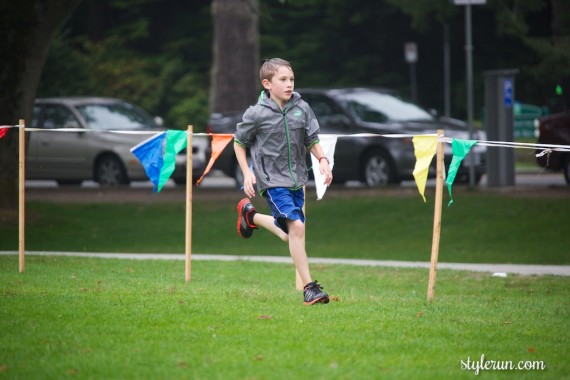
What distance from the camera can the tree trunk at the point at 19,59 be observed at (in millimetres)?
16812

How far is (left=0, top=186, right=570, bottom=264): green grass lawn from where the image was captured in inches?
632

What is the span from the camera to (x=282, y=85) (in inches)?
344

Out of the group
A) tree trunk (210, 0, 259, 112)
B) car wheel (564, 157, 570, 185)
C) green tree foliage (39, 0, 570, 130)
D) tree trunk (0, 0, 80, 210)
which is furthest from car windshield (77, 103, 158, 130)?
green tree foliage (39, 0, 570, 130)

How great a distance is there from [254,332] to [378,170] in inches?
539

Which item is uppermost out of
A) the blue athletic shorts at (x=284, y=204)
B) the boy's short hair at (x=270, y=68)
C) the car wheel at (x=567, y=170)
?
the boy's short hair at (x=270, y=68)

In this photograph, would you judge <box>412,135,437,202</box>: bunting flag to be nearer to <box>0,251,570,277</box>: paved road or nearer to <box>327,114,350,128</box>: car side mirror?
<box>0,251,570,277</box>: paved road

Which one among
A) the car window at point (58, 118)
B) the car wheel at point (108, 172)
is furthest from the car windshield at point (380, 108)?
the car window at point (58, 118)

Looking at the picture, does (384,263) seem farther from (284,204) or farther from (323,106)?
(323,106)

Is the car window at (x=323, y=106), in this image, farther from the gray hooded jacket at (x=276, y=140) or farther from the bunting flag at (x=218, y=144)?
the gray hooded jacket at (x=276, y=140)

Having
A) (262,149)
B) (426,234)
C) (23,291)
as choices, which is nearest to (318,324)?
(262,149)

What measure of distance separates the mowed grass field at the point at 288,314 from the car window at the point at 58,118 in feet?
19.8

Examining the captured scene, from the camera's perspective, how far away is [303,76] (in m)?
44.0

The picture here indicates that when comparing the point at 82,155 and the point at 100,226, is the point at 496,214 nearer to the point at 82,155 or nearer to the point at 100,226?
the point at 100,226

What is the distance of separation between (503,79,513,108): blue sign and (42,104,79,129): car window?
815 centimetres
